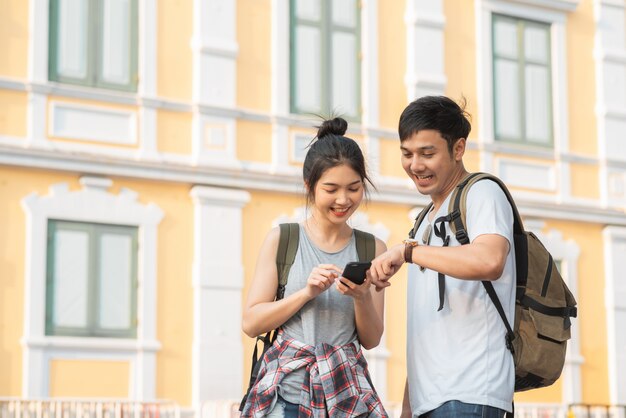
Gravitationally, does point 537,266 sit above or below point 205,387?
above

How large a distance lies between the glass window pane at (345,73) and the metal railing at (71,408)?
455 cm

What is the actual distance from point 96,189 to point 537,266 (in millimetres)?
9163

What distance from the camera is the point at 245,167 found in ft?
44.1

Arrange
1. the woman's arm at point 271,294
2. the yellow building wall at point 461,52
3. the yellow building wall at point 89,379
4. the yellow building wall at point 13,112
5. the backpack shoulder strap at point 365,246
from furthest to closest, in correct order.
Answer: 1. the yellow building wall at point 461,52
2. the yellow building wall at point 13,112
3. the yellow building wall at point 89,379
4. the backpack shoulder strap at point 365,246
5. the woman's arm at point 271,294

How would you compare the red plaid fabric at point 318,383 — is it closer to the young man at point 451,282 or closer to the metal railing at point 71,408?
the young man at point 451,282

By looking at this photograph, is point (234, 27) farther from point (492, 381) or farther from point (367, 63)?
point (492, 381)

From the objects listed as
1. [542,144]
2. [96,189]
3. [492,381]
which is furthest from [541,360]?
[542,144]

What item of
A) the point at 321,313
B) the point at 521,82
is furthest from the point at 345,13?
the point at 321,313

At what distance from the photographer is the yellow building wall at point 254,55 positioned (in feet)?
44.8

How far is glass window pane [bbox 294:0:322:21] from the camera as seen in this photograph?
1416cm

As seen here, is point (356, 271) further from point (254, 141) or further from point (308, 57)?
point (308, 57)

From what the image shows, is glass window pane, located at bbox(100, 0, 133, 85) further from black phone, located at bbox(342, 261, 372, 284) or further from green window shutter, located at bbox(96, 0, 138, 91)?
black phone, located at bbox(342, 261, 372, 284)

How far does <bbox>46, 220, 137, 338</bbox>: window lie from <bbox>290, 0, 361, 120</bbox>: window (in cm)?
281

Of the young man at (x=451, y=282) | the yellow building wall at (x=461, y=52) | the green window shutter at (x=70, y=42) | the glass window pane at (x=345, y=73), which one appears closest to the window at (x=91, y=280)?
the green window shutter at (x=70, y=42)
